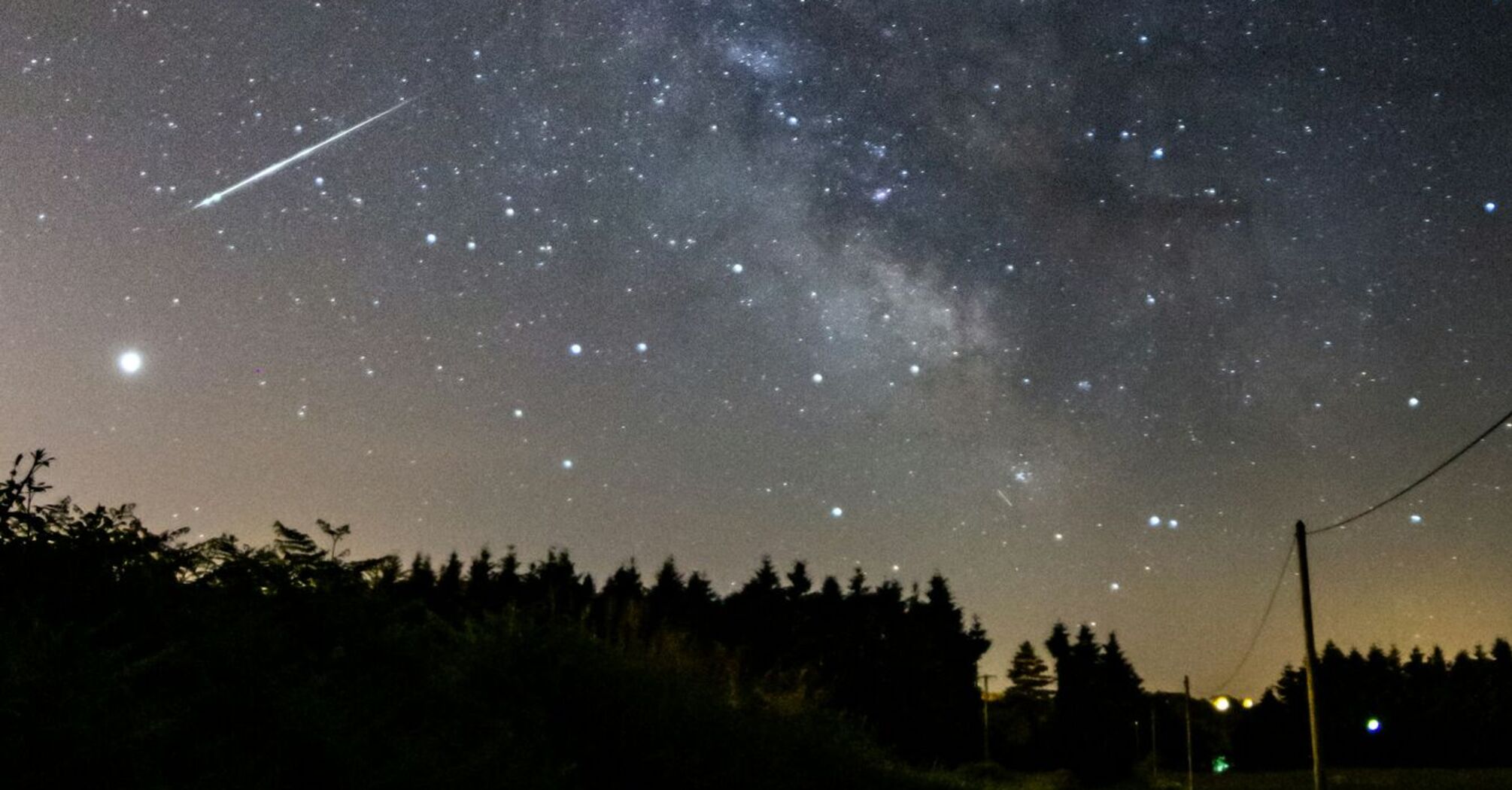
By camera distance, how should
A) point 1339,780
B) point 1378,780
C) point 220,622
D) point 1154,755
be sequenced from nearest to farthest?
point 220,622 < point 1339,780 < point 1378,780 < point 1154,755

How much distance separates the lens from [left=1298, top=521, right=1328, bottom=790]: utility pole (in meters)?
19.8

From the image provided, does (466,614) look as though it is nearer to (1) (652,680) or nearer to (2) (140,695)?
(1) (652,680)

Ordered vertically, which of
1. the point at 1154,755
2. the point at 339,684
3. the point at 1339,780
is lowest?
the point at 1339,780

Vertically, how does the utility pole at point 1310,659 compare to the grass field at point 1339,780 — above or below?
above

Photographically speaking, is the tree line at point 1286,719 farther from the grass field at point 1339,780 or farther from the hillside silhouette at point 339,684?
the hillside silhouette at point 339,684

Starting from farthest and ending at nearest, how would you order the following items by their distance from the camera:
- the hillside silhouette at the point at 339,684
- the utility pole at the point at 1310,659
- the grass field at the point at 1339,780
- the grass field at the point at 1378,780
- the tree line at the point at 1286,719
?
the tree line at the point at 1286,719
the grass field at the point at 1378,780
the grass field at the point at 1339,780
the utility pole at the point at 1310,659
the hillside silhouette at the point at 339,684

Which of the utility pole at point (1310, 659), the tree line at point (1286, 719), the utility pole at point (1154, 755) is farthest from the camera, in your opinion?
the tree line at point (1286, 719)

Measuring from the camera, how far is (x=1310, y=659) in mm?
20484

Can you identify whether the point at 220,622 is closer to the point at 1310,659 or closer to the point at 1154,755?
the point at 1310,659

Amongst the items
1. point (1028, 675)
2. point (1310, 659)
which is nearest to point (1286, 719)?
point (1028, 675)

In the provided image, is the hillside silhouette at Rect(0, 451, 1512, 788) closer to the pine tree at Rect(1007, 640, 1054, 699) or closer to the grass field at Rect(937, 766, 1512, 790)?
the grass field at Rect(937, 766, 1512, 790)

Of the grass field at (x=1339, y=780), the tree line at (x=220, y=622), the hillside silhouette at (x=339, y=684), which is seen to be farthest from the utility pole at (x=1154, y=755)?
the tree line at (x=220, y=622)

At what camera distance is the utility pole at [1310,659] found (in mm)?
19812

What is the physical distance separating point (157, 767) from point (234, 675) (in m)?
1.45
